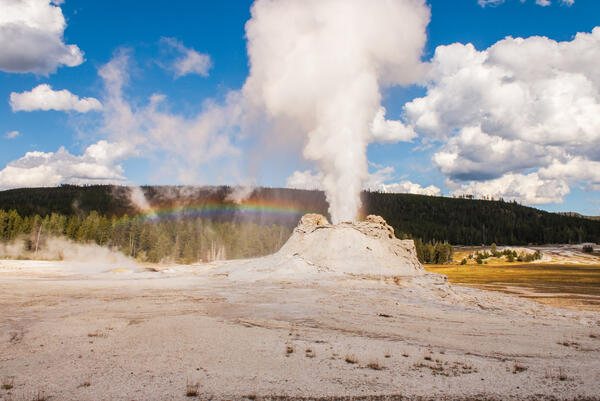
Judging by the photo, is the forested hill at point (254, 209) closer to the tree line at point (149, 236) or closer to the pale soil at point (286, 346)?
the tree line at point (149, 236)

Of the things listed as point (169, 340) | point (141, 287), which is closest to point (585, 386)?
point (169, 340)

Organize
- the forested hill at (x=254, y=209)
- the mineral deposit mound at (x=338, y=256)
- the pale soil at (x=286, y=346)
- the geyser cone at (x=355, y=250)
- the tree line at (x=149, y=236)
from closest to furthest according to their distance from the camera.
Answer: the pale soil at (x=286, y=346), the mineral deposit mound at (x=338, y=256), the geyser cone at (x=355, y=250), the tree line at (x=149, y=236), the forested hill at (x=254, y=209)

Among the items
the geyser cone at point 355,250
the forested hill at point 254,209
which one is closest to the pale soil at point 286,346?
the geyser cone at point 355,250

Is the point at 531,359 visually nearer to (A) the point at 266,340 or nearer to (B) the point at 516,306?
(A) the point at 266,340

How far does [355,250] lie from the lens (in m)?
35.7

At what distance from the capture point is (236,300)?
2284 centimetres

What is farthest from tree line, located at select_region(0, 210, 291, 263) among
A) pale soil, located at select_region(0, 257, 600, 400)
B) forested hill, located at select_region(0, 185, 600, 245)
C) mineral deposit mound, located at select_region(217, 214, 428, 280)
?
pale soil, located at select_region(0, 257, 600, 400)

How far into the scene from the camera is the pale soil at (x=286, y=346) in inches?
348

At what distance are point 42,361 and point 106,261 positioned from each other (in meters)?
65.8

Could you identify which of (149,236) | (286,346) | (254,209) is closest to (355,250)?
(286,346)

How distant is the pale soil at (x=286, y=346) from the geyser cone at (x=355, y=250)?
28.2 ft

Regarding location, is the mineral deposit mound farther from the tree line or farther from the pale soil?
the tree line

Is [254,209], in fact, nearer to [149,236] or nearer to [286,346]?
[149,236]

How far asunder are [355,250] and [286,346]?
23891 mm
